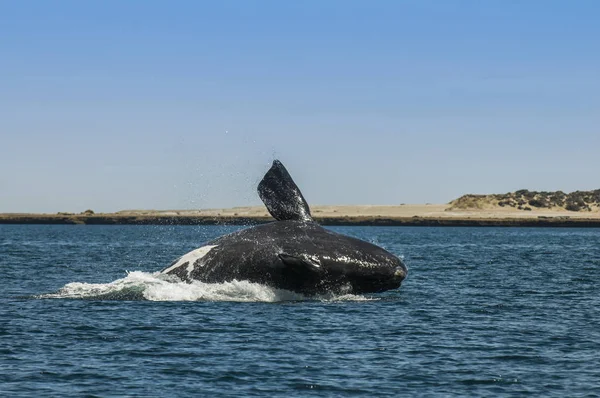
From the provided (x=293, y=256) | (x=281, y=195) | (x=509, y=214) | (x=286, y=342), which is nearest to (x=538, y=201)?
(x=509, y=214)

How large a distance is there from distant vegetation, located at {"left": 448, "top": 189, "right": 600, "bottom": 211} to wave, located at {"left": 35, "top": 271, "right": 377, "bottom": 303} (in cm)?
16332

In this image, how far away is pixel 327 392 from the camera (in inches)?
681

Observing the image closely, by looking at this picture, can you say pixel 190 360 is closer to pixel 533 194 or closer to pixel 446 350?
pixel 446 350

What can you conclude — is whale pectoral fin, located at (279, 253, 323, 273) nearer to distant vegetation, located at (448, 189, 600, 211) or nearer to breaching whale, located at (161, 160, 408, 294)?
breaching whale, located at (161, 160, 408, 294)

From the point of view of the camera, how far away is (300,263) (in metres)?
25.4

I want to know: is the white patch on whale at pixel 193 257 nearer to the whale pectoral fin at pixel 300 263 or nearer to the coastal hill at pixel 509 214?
the whale pectoral fin at pixel 300 263

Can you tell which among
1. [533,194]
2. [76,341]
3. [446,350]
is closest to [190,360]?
[76,341]

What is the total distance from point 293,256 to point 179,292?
4.44 meters

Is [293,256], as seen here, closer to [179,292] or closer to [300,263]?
[300,263]

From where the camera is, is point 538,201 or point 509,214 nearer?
point 509,214

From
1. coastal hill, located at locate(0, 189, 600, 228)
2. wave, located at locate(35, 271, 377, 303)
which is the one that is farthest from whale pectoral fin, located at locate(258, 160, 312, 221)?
coastal hill, located at locate(0, 189, 600, 228)

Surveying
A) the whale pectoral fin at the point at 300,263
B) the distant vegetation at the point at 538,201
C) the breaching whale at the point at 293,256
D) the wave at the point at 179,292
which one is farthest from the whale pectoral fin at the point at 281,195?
the distant vegetation at the point at 538,201

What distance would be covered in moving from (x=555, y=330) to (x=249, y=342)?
8376 mm

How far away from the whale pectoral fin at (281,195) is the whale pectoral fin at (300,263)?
5.52 feet
